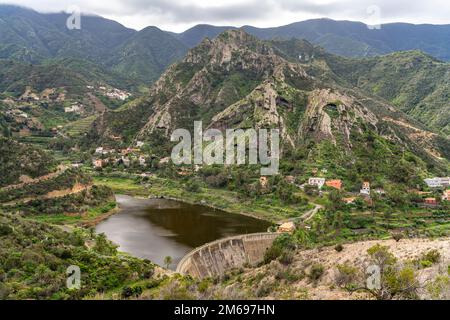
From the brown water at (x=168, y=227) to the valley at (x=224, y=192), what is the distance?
352 millimetres

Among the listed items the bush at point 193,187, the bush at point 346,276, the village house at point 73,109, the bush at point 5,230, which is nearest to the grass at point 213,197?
the bush at point 193,187

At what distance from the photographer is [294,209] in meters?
61.4

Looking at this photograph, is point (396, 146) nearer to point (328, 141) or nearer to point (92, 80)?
point (328, 141)

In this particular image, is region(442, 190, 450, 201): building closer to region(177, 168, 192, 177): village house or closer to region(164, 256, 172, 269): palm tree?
region(164, 256, 172, 269): palm tree

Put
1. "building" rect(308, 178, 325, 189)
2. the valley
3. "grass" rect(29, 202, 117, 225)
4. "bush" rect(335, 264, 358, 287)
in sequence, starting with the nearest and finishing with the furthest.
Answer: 1. "bush" rect(335, 264, 358, 287)
2. the valley
3. "grass" rect(29, 202, 117, 225)
4. "building" rect(308, 178, 325, 189)

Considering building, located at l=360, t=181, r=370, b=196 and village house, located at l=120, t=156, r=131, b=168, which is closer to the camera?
building, located at l=360, t=181, r=370, b=196

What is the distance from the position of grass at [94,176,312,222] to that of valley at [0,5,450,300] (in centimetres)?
33

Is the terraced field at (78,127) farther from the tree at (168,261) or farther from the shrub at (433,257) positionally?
the shrub at (433,257)

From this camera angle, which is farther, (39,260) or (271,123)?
(271,123)

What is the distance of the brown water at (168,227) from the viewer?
46906 millimetres

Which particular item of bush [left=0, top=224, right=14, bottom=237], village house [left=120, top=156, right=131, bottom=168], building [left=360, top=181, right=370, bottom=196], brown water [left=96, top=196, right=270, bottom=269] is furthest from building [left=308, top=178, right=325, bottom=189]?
bush [left=0, top=224, right=14, bottom=237]

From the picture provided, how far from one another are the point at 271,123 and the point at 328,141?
45.8ft

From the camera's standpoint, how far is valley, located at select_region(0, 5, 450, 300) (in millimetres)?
28359
